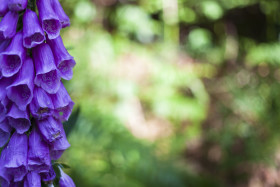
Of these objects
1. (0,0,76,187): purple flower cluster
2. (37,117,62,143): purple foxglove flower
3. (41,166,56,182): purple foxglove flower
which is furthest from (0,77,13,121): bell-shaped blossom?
(41,166,56,182): purple foxglove flower

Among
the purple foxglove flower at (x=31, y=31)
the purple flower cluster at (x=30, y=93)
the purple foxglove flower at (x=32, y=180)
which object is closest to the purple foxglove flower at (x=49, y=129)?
the purple flower cluster at (x=30, y=93)

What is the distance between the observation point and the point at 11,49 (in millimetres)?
1000

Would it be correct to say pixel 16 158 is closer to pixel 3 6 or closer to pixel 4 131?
pixel 4 131

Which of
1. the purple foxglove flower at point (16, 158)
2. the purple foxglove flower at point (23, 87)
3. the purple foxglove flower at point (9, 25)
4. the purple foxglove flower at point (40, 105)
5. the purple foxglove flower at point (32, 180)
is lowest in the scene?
the purple foxglove flower at point (32, 180)

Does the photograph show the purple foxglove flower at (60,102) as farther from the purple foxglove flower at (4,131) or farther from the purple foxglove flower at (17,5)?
the purple foxglove flower at (17,5)

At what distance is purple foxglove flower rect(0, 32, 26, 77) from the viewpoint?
1.00 meters

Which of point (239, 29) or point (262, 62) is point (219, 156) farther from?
point (239, 29)

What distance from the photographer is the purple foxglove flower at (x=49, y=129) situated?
3.33 ft

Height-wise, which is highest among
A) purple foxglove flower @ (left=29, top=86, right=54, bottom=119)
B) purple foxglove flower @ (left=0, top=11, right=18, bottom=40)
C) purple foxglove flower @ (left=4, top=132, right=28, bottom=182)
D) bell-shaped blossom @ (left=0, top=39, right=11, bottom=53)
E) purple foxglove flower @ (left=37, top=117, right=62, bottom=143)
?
purple foxglove flower @ (left=0, top=11, right=18, bottom=40)

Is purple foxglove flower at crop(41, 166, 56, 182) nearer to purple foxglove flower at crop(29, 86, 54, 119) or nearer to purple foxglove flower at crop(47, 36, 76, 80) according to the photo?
purple foxglove flower at crop(29, 86, 54, 119)

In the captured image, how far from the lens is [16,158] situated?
997 millimetres

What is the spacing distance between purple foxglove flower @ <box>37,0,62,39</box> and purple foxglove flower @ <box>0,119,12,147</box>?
11.2 inches

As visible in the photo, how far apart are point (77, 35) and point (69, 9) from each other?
398mm

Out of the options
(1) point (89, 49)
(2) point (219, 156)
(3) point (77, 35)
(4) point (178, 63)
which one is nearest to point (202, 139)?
(2) point (219, 156)
